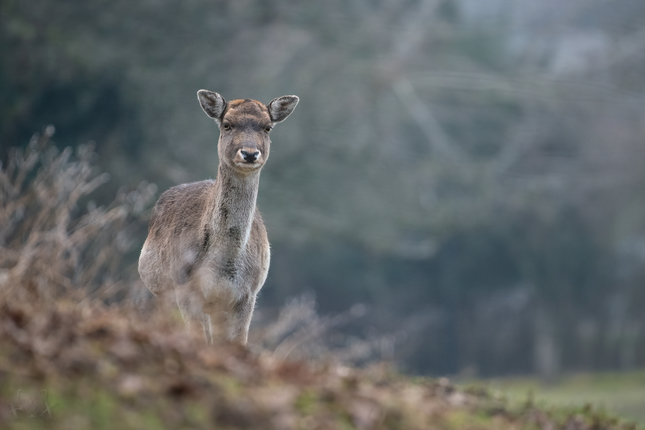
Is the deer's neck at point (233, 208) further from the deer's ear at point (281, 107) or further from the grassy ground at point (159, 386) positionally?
the grassy ground at point (159, 386)

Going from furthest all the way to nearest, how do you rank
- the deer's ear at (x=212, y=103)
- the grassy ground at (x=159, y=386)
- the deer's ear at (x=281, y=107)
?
the deer's ear at (x=281, y=107) → the deer's ear at (x=212, y=103) → the grassy ground at (x=159, y=386)

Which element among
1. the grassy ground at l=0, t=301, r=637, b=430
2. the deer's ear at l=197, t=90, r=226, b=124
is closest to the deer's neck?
the deer's ear at l=197, t=90, r=226, b=124

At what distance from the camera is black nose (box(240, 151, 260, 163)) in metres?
7.01

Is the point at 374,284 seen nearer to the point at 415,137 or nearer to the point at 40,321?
the point at 415,137

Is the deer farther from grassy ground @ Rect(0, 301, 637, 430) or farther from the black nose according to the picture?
grassy ground @ Rect(0, 301, 637, 430)

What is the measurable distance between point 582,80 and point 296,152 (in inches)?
377

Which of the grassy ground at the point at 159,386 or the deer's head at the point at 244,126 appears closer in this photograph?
the grassy ground at the point at 159,386

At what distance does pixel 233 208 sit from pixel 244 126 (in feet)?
2.72

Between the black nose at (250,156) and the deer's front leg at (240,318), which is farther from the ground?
the black nose at (250,156)

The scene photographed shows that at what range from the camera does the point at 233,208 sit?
7238 mm

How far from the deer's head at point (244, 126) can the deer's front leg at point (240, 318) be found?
49.2 inches

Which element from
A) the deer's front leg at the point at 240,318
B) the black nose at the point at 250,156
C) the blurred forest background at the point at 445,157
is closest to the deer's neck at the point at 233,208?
the black nose at the point at 250,156

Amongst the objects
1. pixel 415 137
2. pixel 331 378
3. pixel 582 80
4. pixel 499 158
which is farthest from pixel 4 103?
pixel 582 80

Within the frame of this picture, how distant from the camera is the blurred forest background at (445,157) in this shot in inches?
802
